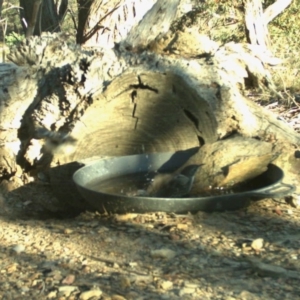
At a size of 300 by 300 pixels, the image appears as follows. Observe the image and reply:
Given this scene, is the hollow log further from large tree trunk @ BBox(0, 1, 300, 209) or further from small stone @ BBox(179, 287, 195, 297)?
small stone @ BBox(179, 287, 195, 297)

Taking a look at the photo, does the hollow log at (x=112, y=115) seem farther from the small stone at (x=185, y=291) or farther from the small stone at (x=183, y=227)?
the small stone at (x=185, y=291)

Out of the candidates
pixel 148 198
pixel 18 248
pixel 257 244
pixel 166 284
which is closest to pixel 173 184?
pixel 148 198

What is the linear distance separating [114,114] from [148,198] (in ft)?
4.19

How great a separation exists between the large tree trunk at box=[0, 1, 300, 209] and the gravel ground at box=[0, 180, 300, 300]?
2.38 ft

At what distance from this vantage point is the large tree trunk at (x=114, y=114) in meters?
4.84

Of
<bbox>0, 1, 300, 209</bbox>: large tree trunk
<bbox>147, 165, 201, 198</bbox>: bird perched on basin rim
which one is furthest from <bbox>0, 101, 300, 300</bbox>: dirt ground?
<bbox>0, 1, 300, 209</bbox>: large tree trunk

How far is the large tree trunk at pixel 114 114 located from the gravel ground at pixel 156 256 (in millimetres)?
727

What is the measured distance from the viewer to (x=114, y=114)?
4.94 meters

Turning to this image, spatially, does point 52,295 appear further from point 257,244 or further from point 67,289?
point 257,244

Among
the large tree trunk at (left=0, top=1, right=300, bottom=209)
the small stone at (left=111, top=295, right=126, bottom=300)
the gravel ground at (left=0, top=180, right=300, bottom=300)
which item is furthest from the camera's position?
the large tree trunk at (left=0, top=1, right=300, bottom=209)

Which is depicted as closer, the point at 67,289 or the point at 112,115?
the point at 67,289

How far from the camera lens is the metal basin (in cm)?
385

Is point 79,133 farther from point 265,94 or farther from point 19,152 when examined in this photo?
point 265,94

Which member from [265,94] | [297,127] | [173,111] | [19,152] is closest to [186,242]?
[173,111]
